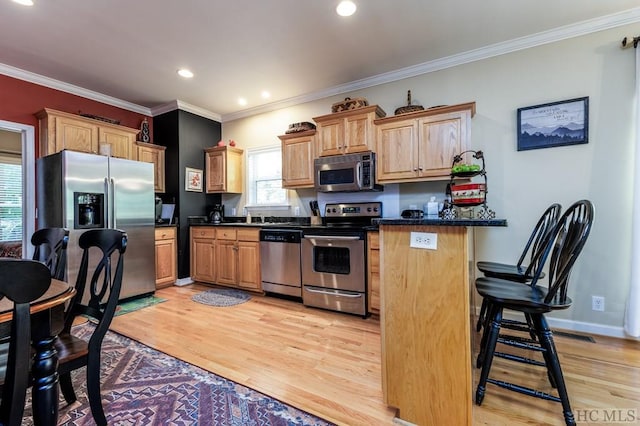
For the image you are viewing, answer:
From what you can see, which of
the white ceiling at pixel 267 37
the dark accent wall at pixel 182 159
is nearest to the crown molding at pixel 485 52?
the white ceiling at pixel 267 37

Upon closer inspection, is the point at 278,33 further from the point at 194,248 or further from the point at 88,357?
the point at 194,248

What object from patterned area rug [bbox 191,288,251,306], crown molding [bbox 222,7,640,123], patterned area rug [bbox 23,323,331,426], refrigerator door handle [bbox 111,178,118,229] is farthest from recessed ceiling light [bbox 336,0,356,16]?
patterned area rug [bbox 191,288,251,306]

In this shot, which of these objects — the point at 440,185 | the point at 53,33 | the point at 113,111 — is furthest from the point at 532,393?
the point at 113,111

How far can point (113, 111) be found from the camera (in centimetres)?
414

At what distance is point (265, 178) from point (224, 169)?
660mm

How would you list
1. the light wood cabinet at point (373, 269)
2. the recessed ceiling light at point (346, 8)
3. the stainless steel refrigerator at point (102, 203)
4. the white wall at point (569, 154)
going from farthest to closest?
the stainless steel refrigerator at point (102, 203)
the light wood cabinet at point (373, 269)
the white wall at point (569, 154)
the recessed ceiling light at point (346, 8)

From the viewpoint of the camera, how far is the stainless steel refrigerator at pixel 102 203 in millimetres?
3053

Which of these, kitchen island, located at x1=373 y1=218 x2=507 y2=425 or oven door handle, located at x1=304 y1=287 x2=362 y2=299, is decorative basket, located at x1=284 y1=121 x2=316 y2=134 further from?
kitchen island, located at x1=373 y1=218 x2=507 y2=425

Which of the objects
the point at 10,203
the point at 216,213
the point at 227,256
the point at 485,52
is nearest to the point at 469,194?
the point at 485,52

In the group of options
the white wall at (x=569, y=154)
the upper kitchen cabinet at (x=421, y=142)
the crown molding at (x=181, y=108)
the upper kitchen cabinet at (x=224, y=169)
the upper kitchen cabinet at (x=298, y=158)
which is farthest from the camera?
the upper kitchen cabinet at (x=224, y=169)

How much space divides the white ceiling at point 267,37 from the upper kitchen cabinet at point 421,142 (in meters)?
0.70

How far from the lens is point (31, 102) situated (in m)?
3.37

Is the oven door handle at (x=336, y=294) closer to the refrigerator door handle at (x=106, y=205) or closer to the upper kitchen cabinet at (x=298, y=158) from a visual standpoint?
the upper kitchen cabinet at (x=298, y=158)

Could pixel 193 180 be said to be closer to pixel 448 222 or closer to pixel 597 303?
pixel 448 222
